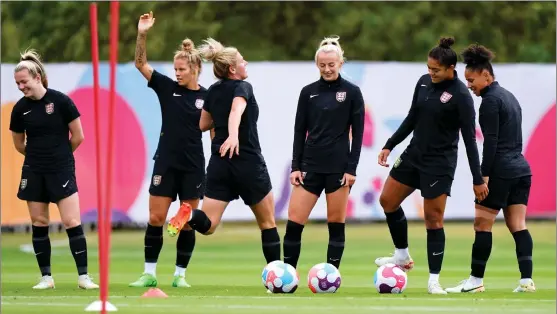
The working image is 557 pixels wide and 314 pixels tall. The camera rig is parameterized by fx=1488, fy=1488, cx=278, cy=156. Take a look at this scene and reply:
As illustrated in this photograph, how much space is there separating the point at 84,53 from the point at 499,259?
1441 cm

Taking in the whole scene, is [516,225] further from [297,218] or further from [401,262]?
[297,218]

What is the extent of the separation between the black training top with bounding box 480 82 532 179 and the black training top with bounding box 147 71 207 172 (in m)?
2.83

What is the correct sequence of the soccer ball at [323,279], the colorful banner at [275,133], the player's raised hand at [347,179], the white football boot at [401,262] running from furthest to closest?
the colorful banner at [275,133] < the white football boot at [401,262] < the player's raised hand at [347,179] < the soccer ball at [323,279]

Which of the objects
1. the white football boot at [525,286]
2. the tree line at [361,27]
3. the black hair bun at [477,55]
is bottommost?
the white football boot at [525,286]

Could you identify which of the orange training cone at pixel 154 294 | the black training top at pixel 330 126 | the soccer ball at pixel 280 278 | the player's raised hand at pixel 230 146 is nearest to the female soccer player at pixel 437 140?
the black training top at pixel 330 126

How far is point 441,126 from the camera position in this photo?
13.8m

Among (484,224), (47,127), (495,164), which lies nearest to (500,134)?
(495,164)

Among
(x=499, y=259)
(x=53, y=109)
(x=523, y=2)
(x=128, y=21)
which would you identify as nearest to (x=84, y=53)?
(x=128, y=21)

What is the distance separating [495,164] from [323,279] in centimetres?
199

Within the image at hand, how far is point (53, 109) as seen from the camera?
14.4 meters

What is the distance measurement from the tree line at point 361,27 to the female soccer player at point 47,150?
60.1 ft

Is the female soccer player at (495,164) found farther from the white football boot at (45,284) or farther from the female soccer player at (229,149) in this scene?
the white football boot at (45,284)

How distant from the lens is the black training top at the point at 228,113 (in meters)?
13.8

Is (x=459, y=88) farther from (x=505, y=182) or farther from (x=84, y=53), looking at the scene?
(x=84, y=53)
